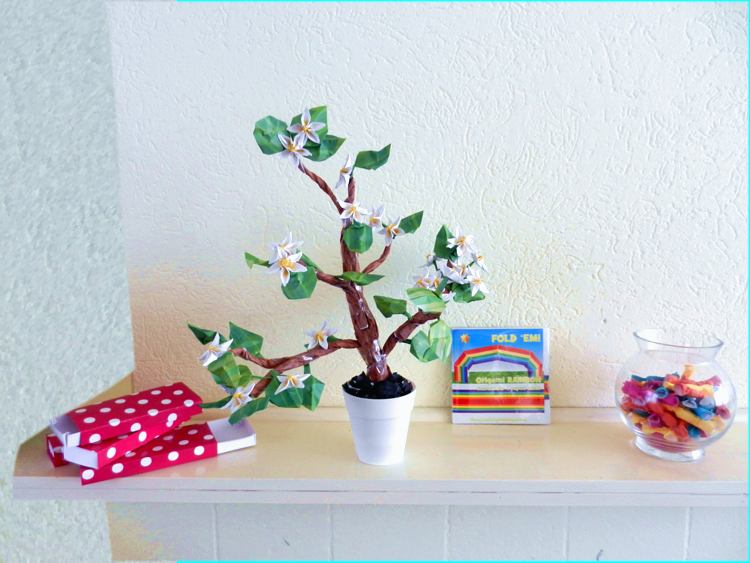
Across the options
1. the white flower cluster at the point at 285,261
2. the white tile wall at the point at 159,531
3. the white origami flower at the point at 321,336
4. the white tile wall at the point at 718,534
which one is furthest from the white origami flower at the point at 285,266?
the white tile wall at the point at 718,534

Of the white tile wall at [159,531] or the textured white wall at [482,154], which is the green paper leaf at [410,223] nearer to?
the textured white wall at [482,154]

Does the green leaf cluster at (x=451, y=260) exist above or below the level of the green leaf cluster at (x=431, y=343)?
above

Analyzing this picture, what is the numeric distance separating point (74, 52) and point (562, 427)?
2.96ft

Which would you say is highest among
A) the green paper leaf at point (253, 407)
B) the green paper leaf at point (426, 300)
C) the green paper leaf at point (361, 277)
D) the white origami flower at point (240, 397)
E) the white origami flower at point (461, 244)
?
the white origami flower at point (461, 244)

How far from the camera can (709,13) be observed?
0.91 m

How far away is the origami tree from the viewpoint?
31.6 inches

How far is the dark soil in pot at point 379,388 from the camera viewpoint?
0.86 m

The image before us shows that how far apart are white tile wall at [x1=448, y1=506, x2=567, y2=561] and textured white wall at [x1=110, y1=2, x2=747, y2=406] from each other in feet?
0.59

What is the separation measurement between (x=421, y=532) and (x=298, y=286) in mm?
458

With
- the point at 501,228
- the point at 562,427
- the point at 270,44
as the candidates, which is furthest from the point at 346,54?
the point at 562,427

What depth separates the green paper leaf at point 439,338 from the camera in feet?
2.72

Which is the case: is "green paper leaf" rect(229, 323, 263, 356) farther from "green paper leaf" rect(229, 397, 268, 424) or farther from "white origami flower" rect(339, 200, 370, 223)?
"white origami flower" rect(339, 200, 370, 223)

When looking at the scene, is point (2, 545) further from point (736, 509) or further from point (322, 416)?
point (736, 509)

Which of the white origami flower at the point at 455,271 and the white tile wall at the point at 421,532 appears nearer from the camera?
the white origami flower at the point at 455,271
